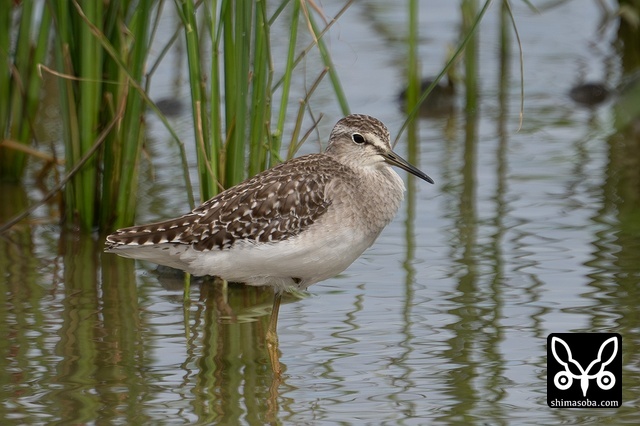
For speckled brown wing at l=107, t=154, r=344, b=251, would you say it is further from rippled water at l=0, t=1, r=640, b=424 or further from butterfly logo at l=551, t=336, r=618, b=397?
butterfly logo at l=551, t=336, r=618, b=397

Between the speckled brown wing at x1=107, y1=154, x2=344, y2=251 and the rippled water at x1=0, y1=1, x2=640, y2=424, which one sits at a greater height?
the speckled brown wing at x1=107, y1=154, x2=344, y2=251

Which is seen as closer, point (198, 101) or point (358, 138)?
point (358, 138)

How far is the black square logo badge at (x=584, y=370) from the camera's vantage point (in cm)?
720

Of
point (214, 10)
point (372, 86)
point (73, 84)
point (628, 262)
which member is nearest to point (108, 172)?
point (73, 84)

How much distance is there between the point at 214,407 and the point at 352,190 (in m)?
1.56

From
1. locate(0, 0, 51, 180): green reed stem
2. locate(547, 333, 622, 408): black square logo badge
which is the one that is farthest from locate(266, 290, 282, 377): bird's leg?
locate(0, 0, 51, 180): green reed stem

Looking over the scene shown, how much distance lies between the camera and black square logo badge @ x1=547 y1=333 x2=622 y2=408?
23.6 feet

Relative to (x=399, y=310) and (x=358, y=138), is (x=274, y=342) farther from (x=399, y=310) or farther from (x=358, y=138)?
(x=358, y=138)

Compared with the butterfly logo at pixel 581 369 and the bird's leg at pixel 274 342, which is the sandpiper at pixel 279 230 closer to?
the bird's leg at pixel 274 342

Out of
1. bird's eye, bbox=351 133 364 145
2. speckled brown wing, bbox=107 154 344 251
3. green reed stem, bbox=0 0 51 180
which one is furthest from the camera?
green reed stem, bbox=0 0 51 180

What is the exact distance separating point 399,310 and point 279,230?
1.42 meters

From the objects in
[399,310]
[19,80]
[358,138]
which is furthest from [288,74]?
[19,80]

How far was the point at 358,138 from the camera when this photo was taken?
27.0 ft

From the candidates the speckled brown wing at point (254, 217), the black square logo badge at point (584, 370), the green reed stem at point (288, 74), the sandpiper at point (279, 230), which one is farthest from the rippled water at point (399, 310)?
the green reed stem at point (288, 74)
